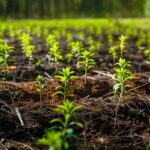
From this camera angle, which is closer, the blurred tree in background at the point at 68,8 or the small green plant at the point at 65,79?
the small green plant at the point at 65,79

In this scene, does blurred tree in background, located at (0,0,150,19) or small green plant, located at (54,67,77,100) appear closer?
small green plant, located at (54,67,77,100)

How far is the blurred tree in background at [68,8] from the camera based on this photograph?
201ft

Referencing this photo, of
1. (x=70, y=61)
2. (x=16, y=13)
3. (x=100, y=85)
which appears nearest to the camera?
(x=100, y=85)

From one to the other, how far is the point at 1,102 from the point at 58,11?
195ft

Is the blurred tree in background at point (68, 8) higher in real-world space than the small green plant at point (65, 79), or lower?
lower

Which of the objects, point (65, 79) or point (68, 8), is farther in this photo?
point (68, 8)

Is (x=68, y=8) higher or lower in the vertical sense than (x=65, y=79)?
lower

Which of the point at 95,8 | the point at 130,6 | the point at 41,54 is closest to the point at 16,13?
Answer: the point at 95,8

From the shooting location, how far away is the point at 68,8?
64.1 m

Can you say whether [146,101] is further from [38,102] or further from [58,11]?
[58,11]

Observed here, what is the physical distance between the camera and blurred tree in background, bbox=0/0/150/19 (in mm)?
61281

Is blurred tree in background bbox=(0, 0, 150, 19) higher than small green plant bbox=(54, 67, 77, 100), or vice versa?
small green plant bbox=(54, 67, 77, 100)

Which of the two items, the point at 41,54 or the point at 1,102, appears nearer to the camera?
the point at 1,102

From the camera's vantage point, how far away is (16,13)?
6200 centimetres
